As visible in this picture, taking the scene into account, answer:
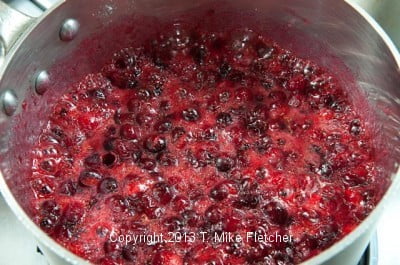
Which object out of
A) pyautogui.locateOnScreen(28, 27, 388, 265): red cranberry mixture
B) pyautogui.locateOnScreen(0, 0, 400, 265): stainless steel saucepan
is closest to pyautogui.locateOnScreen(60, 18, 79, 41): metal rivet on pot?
pyautogui.locateOnScreen(0, 0, 400, 265): stainless steel saucepan

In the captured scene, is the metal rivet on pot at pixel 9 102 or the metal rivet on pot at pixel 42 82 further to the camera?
the metal rivet on pot at pixel 42 82

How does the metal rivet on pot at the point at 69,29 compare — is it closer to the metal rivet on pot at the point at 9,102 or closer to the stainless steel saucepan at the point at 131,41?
the stainless steel saucepan at the point at 131,41

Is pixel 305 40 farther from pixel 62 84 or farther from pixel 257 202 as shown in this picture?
pixel 62 84

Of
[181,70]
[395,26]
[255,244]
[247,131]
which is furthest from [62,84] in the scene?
[395,26]

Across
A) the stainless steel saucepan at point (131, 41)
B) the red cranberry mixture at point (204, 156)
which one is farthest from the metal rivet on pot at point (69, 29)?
the red cranberry mixture at point (204, 156)

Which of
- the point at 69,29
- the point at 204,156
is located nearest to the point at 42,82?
the point at 69,29
